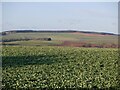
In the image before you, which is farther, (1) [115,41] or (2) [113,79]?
(1) [115,41]

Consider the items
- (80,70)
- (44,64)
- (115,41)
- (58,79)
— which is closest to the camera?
(58,79)

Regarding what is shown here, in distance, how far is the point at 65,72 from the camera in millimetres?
27328

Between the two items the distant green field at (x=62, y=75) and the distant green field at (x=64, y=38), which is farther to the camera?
the distant green field at (x=64, y=38)

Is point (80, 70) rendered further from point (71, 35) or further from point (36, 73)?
point (71, 35)

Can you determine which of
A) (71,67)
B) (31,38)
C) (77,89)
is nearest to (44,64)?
(71,67)

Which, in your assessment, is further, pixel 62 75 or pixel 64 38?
pixel 64 38

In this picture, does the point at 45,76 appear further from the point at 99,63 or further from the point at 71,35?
the point at 71,35

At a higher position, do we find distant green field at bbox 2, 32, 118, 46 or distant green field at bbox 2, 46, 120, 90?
distant green field at bbox 2, 32, 118, 46

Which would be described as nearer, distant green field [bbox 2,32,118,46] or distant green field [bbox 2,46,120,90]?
distant green field [bbox 2,46,120,90]

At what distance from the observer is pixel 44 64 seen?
1272 inches

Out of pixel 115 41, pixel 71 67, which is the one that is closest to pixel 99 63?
pixel 71 67

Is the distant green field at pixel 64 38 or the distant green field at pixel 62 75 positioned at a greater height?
the distant green field at pixel 64 38

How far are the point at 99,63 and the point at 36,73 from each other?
926cm

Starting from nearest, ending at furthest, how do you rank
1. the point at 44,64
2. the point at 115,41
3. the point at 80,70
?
the point at 80,70, the point at 44,64, the point at 115,41
